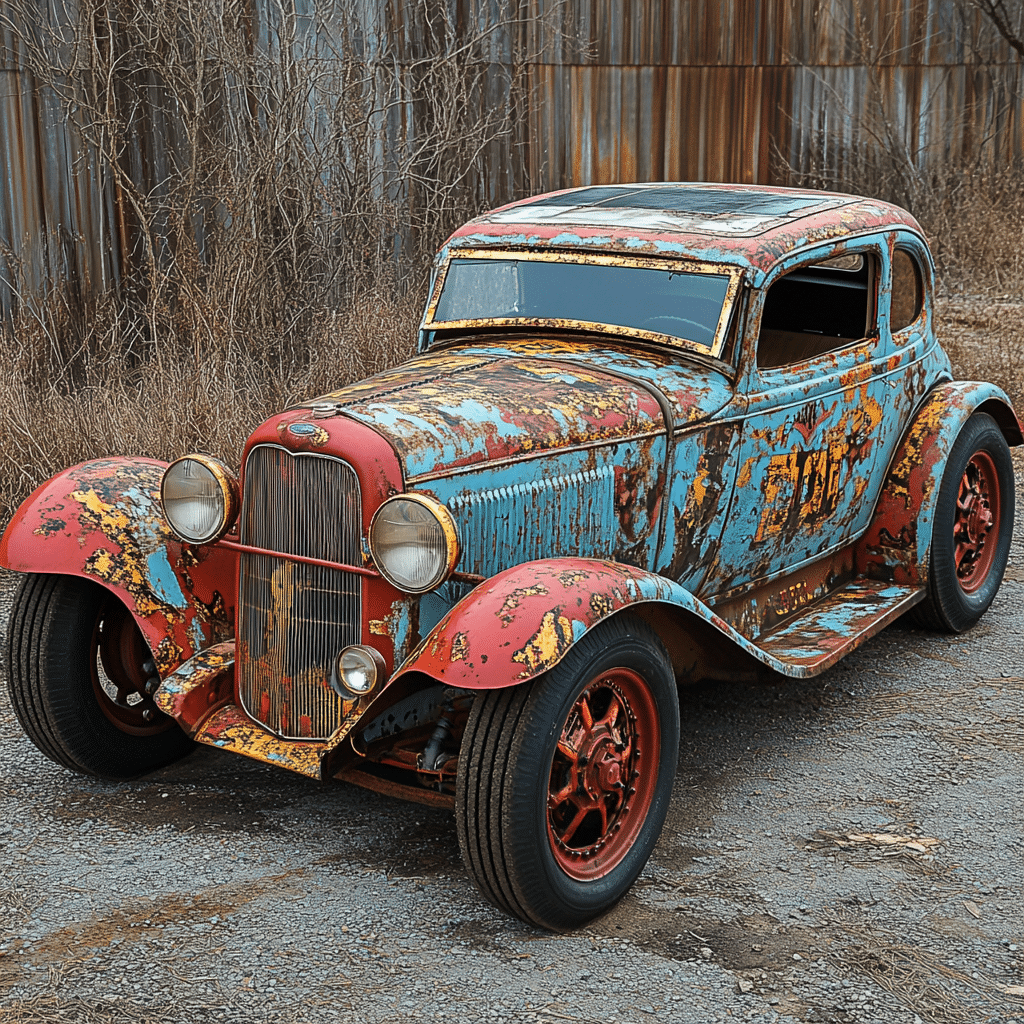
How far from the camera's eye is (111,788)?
3.92 metres

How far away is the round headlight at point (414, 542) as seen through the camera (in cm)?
311

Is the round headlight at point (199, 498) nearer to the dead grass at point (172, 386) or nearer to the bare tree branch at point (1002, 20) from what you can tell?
the dead grass at point (172, 386)

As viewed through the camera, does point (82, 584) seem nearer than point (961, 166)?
Yes

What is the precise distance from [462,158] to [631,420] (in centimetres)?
565

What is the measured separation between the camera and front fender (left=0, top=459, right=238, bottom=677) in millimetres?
3662

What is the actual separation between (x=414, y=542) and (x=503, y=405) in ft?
2.04

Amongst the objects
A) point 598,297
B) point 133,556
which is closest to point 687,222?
point 598,297

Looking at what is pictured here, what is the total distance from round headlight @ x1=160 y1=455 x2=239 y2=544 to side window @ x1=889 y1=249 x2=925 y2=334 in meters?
2.98

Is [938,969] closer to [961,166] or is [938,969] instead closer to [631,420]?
[631,420]

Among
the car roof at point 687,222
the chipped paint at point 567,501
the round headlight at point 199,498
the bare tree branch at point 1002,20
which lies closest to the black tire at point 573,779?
the chipped paint at point 567,501

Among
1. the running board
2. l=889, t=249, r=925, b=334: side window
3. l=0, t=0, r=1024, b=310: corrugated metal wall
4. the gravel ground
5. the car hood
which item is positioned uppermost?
l=0, t=0, r=1024, b=310: corrugated metal wall

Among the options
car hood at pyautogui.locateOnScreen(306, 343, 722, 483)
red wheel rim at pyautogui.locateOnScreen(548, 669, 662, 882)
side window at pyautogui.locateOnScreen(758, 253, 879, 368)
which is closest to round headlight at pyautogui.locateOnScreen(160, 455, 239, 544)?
car hood at pyautogui.locateOnScreen(306, 343, 722, 483)

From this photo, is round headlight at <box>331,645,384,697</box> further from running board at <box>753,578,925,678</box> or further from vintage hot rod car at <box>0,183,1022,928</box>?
running board at <box>753,578,925,678</box>

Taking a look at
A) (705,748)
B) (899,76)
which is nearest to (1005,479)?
(705,748)
